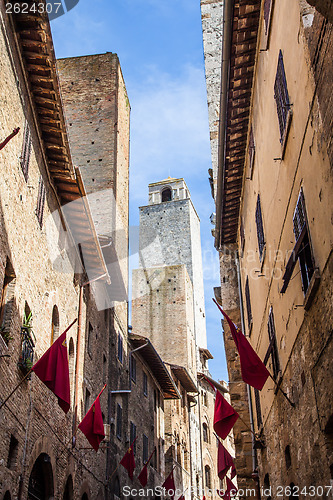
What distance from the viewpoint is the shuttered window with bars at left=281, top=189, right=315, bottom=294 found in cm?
698

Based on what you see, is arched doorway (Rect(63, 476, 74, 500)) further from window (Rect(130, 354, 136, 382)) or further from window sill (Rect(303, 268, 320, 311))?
window (Rect(130, 354, 136, 382))

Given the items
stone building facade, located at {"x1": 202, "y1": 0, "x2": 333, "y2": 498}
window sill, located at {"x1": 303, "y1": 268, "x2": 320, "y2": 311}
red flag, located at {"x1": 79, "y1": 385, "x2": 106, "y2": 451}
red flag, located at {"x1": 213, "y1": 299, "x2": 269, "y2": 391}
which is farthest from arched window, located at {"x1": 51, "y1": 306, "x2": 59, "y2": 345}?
window sill, located at {"x1": 303, "y1": 268, "x2": 320, "y2": 311}

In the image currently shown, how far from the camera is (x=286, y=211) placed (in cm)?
831

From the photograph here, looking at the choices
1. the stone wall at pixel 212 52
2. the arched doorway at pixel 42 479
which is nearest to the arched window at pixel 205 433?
the stone wall at pixel 212 52

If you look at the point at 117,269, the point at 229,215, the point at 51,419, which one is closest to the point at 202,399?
the point at 117,269

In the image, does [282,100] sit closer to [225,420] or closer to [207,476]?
[225,420]

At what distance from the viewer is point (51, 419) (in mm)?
11422

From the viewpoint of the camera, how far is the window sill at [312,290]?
6438 millimetres

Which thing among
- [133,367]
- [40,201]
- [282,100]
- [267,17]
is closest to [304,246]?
[282,100]

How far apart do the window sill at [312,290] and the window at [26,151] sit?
5.78m

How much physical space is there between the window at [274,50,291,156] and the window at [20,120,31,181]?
4.60 metres

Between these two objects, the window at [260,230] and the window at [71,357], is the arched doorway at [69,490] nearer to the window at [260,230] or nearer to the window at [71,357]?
the window at [71,357]

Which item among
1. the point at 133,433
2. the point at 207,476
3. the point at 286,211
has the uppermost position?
the point at 207,476

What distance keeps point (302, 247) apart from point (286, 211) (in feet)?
4.01
